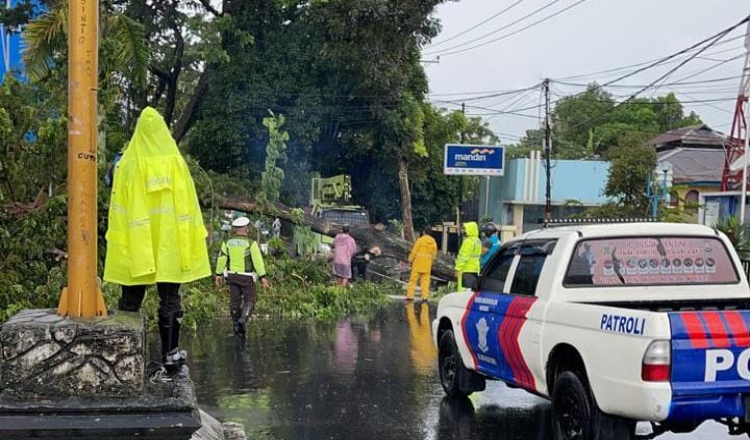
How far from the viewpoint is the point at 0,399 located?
14.7ft

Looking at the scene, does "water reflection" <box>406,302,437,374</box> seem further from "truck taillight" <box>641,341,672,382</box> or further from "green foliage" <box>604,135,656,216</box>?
"green foliage" <box>604,135,656,216</box>

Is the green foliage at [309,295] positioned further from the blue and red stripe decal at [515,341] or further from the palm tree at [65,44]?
the blue and red stripe decal at [515,341]

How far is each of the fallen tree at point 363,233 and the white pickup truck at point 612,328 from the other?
10561mm

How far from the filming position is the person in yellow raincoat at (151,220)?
18.0ft

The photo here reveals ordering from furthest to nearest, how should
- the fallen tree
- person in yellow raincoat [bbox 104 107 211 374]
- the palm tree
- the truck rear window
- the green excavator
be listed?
the green excavator
the fallen tree
the palm tree
the truck rear window
person in yellow raincoat [bbox 104 107 211 374]

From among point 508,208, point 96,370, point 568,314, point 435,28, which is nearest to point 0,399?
point 96,370

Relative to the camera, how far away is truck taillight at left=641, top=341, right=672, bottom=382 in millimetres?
5141

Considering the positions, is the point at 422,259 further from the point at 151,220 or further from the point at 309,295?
the point at 151,220

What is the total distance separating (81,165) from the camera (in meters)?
4.83

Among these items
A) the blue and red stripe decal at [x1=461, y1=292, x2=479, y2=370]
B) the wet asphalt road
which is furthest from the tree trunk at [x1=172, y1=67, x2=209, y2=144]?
the blue and red stripe decal at [x1=461, y1=292, x2=479, y2=370]

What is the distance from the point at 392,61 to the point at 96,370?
2370 cm

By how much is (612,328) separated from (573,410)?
34.9 inches

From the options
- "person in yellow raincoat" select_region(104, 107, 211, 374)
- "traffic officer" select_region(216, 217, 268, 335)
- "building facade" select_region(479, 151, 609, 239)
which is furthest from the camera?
"building facade" select_region(479, 151, 609, 239)

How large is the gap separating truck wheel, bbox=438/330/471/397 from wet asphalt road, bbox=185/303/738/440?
0.13 metres
